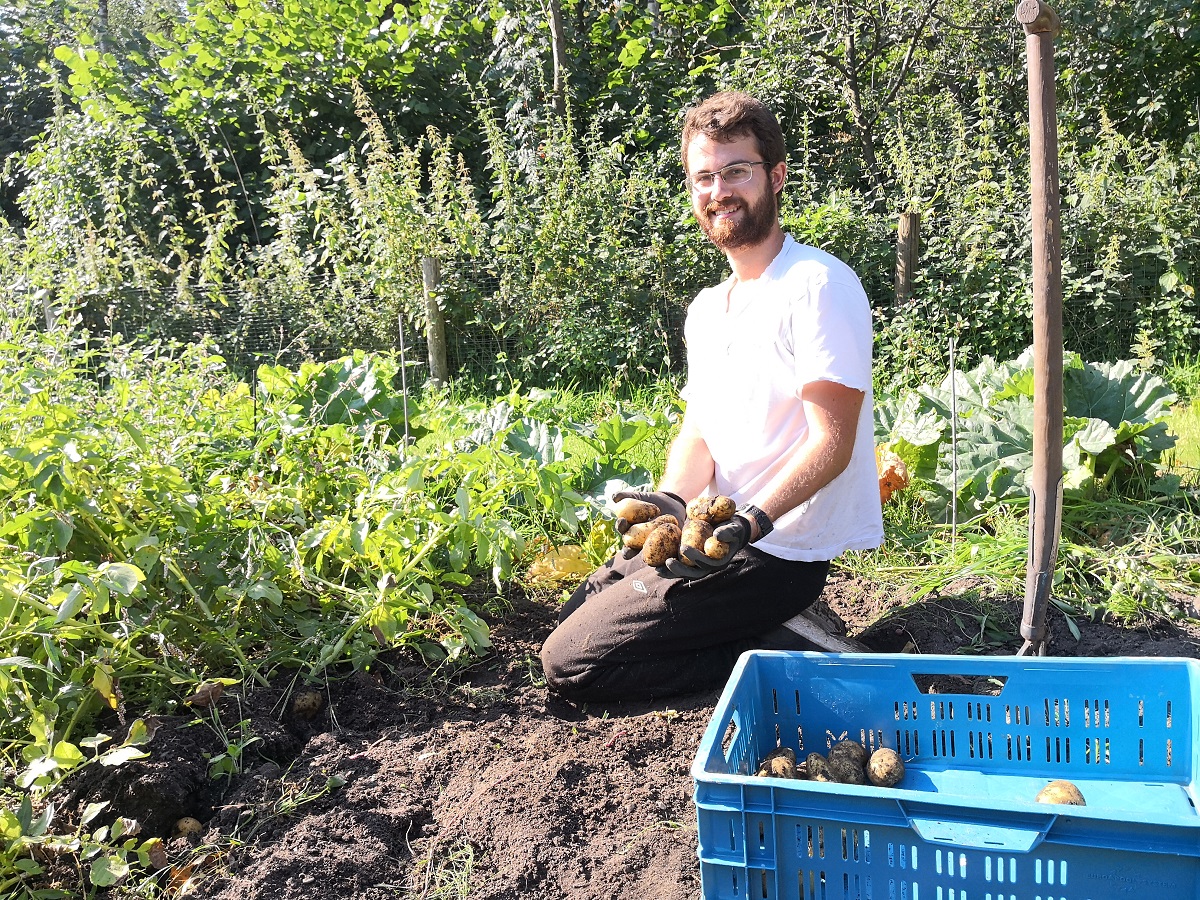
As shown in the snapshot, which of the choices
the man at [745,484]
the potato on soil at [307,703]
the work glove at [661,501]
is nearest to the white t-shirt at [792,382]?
the man at [745,484]

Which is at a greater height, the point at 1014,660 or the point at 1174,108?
the point at 1174,108

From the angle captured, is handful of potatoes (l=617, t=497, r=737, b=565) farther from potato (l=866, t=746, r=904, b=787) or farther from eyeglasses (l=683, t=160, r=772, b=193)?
eyeglasses (l=683, t=160, r=772, b=193)

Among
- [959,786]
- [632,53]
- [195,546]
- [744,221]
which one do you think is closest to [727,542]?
[959,786]

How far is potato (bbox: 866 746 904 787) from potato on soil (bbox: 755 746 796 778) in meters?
0.14

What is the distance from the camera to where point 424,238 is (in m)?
6.39

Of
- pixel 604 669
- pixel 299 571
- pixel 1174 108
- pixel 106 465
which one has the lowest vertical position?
pixel 604 669

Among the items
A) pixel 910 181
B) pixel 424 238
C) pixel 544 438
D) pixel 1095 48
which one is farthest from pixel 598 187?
pixel 1095 48

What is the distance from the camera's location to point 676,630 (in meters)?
2.48

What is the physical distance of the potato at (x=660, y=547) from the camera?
2199 millimetres

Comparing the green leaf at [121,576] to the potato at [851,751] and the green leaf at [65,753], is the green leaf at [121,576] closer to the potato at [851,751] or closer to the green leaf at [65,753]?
the green leaf at [65,753]

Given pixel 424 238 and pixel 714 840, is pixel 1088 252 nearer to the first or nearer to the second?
pixel 424 238

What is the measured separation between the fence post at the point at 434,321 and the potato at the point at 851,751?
4609mm

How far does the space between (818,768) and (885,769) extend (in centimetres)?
13

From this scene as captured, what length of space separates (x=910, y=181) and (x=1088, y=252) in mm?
1151
